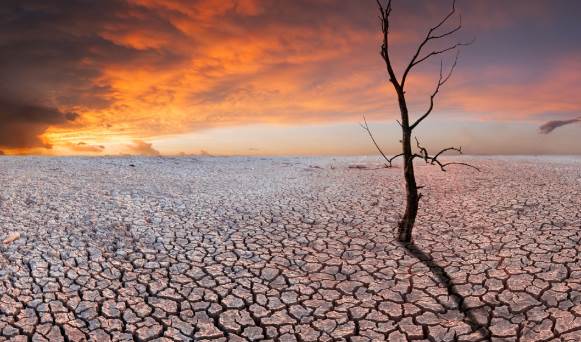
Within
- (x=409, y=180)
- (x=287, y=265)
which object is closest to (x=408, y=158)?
(x=409, y=180)

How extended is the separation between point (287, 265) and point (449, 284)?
84.2 inches

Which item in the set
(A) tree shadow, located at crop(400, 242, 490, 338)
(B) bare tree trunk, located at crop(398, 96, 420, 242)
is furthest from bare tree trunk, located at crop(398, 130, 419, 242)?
(A) tree shadow, located at crop(400, 242, 490, 338)

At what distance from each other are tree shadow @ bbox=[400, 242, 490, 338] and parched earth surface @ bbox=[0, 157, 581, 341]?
0.02 meters

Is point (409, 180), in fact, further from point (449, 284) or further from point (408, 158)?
point (449, 284)

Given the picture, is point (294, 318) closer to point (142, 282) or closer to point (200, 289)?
point (200, 289)

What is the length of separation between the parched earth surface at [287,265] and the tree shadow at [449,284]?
0.02 metres

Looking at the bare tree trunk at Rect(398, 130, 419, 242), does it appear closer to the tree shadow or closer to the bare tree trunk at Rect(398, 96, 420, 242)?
the bare tree trunk at Rect(398, 96, 420, 242)

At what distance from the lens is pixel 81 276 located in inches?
226

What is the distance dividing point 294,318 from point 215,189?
283 inches

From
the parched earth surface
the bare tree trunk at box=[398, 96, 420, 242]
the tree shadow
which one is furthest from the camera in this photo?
the bare tree trunk at box=[398, 96, 420, 242]

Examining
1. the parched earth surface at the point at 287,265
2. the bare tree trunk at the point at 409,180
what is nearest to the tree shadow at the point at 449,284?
the parched earth surface at the point at 287,265

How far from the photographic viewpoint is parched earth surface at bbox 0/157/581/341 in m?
4.58

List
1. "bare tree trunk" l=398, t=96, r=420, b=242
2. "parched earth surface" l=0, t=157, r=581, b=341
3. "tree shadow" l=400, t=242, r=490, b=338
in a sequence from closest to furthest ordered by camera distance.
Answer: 1. "tree shadow" l=400, t=242, r=490, b=338
2. "parched earth surface" l=0, t=157, r=581, b=341
3. "bare tree trunk" l=398, t=96, r=420, b=242

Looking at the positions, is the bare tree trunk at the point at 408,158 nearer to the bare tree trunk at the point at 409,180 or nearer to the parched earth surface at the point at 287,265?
the bare tree trunk at the point at 409,180
